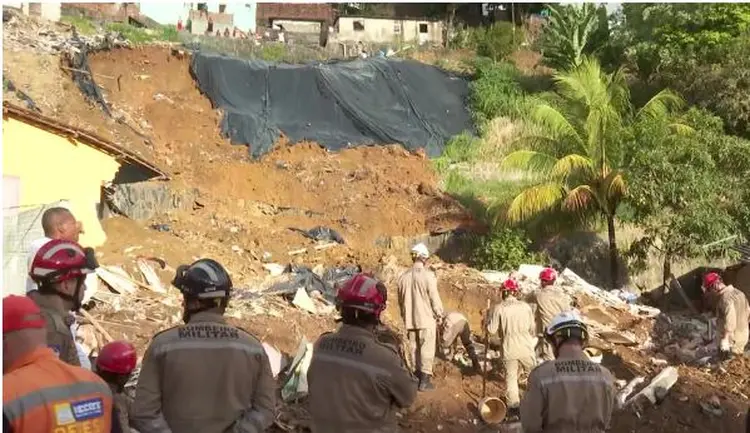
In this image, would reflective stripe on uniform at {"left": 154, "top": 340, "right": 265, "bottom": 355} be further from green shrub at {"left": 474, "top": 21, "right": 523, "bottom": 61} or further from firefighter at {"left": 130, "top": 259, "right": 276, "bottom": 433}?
green shrub at {"left": 474, "top": 21, "right": 523, "bottom": 61}

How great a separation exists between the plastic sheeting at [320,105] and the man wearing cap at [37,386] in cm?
2091

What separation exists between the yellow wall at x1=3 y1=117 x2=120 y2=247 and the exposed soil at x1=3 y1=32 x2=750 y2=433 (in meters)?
0.67

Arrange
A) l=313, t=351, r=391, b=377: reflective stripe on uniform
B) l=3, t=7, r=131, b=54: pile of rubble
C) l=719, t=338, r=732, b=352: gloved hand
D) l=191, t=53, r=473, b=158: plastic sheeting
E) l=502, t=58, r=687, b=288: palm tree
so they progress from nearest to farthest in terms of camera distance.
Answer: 1. l=313, t=351, r=391, b=377: reflective stripe on uniform
2. l=719, t=338, r=732, b=352: gloved hand
3. l=502, t=58, r=687, b=288: palm tree
4. l=3, t=7, r=131, b=54: pile of rubble
5. l=191, t=53, r=473, b=158: plastic sheeting

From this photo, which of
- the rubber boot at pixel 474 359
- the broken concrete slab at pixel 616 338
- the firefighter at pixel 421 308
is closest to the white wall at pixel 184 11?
the broken concrete slab at pixel 616 338

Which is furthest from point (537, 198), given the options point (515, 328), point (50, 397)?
point (50, 397)

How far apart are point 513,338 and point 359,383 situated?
588 centimetres

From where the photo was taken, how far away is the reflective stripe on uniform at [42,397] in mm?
2889

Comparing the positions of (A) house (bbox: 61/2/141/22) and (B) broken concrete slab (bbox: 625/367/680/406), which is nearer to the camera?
(B) broken concrete slab (bbox: 625/367/680/406)

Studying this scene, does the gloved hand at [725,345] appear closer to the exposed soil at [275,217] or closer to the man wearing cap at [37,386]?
the exposed soil at [275,217]

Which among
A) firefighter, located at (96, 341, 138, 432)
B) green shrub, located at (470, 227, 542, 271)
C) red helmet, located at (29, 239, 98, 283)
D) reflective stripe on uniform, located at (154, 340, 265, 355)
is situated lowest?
green shrub, located at (470, 227, 542, 271)

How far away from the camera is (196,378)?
387 centimetres

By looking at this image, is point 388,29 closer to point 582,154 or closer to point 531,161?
point 531,161

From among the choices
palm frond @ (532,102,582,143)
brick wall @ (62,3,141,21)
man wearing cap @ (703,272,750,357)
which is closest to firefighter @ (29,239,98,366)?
man wearing cap @ (703,272,750,357)

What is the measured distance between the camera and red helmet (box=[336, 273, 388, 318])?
4.25m
